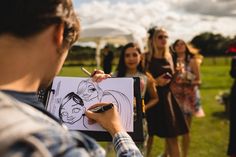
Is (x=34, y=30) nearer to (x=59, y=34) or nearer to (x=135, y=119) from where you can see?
(x=59, y=34)

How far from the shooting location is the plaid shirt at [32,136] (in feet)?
2.51

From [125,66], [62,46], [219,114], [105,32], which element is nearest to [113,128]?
[62,46]

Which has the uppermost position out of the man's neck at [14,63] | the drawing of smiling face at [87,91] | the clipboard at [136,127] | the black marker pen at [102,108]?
the man's neck at [14,63]

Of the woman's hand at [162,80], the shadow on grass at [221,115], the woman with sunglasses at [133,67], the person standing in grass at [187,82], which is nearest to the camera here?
the woman with sunglasses at [133,67]

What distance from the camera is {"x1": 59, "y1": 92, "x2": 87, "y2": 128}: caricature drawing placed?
2002 mm

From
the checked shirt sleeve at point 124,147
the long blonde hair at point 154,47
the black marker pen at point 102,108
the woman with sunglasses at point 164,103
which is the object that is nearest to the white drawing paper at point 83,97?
the black marker pen at point 102,108

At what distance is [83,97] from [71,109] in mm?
84

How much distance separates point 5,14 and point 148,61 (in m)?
4.83

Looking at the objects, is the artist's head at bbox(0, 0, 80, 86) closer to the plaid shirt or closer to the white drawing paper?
the plaid shirt

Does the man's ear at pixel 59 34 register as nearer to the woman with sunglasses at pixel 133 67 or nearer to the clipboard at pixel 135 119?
the clipboard at pixel 135 119

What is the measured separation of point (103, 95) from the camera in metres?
2.21

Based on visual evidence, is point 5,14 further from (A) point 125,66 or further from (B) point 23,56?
(A) point 125,66

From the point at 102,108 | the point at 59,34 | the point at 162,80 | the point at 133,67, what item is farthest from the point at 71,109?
the point at 162,80

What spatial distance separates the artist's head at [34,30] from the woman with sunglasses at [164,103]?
453 centimetres
